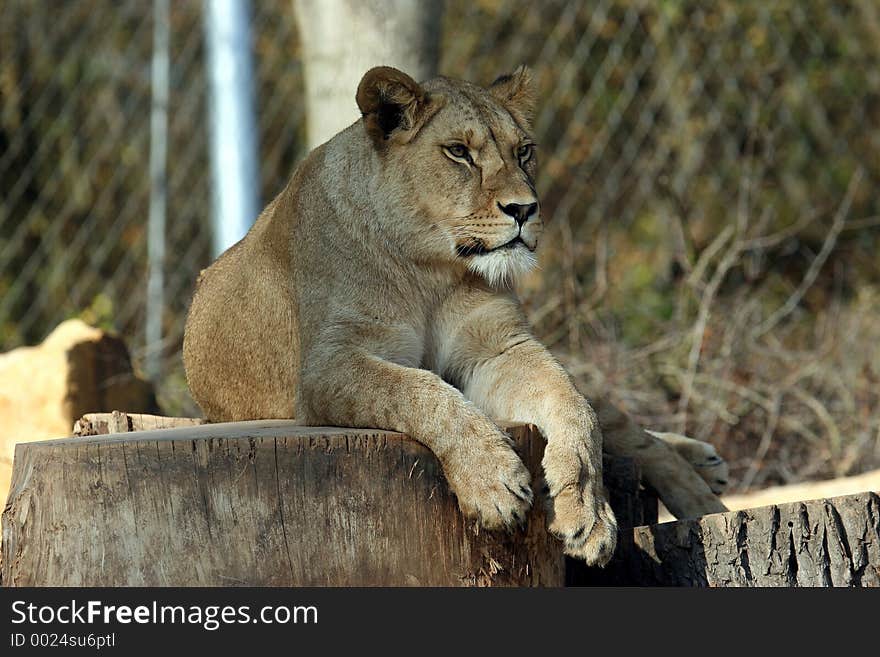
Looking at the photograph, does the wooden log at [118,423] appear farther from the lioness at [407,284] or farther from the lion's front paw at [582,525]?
the lion's front paw at [582,525]

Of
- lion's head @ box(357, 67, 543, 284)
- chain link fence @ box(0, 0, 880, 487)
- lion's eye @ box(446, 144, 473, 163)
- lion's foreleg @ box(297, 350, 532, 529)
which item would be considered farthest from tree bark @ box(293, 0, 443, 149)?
chain link fence @ box(0, 0, 880, 487)

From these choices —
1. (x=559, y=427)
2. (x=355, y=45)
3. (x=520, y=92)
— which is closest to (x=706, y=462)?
(x=559, y=427)

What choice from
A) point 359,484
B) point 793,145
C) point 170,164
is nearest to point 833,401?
point 793,145

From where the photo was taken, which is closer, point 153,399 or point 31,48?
point 153,399

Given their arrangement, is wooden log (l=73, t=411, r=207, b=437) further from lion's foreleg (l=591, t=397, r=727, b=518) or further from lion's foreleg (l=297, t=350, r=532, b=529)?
lion's foreleg (l=591, t=397, r=727, b=518)

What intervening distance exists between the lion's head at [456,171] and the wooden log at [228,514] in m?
0.74

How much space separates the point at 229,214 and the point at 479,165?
2388 mm

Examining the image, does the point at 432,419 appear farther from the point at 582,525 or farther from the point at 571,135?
the point at 571,135

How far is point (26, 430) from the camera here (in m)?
5.20

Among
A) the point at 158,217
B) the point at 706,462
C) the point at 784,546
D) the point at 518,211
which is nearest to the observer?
the point at 784,546

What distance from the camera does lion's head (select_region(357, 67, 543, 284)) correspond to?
11.1ft

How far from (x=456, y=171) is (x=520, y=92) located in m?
0.53

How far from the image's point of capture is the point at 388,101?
11.5 feet

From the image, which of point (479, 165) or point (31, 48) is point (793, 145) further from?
point (479, 165)
